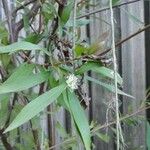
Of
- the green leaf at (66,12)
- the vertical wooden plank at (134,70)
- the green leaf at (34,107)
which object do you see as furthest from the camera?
the vertical wooden plank at (134,70)

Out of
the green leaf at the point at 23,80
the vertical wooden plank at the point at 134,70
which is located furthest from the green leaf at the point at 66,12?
the vertical wooden plank at the point at 134,70

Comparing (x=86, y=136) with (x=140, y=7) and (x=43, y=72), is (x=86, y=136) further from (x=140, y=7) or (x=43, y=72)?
(x=140, y=7)

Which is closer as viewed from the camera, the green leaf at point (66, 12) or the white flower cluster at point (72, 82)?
the white flower cluster at point (72, 82)

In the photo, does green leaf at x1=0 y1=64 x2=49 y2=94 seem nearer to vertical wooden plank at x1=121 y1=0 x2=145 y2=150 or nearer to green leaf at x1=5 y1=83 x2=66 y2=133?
green leaf at x1=5 y1=83 x2=66 y2=133

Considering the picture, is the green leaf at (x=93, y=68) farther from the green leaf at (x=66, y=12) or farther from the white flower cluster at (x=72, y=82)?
the green leaf at (x=66, y=12)

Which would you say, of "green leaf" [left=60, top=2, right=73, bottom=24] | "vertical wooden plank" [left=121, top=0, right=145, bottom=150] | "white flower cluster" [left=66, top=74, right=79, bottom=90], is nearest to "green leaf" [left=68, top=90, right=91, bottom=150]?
"white flower cluster" [left=66, top=74, right=79, bottom=90]

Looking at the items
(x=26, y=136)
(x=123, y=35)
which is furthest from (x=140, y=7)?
(x=26, y=136)
